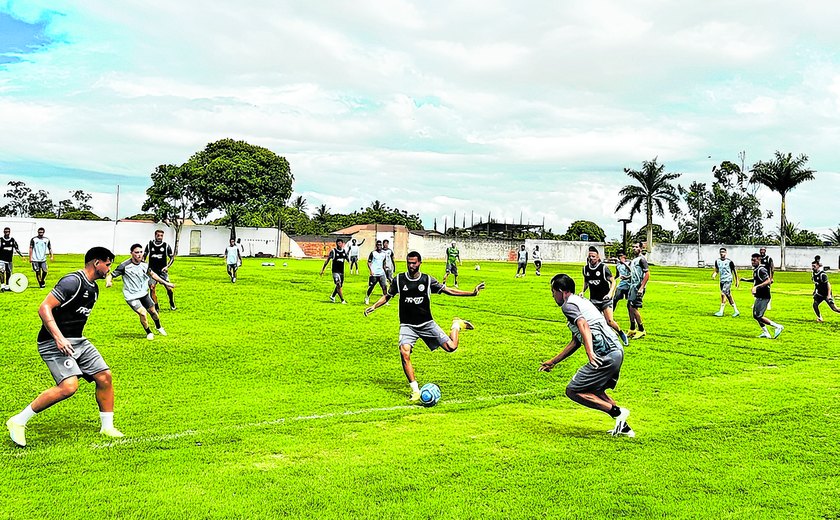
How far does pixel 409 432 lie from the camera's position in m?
8.76

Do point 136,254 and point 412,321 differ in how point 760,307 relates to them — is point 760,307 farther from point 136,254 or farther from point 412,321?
point 136,254

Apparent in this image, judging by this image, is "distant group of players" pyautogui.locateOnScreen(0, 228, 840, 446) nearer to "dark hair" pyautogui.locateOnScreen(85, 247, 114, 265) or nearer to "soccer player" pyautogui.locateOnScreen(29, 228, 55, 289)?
"dark hair" pyautogui.locateOnScreen(85, 247, 114, 265)

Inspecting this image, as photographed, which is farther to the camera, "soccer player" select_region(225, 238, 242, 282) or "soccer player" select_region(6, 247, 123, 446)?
"soccer player" select_region(225, 238, 242, 282)

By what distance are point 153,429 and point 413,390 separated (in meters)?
3.73

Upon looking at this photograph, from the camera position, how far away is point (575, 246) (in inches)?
3472

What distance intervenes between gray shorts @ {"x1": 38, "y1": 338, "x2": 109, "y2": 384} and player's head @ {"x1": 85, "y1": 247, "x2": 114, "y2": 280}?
817mm

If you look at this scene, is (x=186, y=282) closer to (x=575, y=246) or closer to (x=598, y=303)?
(x=598, y=303)

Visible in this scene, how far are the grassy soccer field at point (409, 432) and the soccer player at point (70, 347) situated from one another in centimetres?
36

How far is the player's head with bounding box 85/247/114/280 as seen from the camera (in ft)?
26.2

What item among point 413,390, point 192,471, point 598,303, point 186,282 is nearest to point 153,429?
point 192,471

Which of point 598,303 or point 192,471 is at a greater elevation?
point 598,303

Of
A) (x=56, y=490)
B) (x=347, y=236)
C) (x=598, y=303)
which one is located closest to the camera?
(x=56, y=490)

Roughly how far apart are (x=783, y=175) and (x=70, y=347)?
7025 cm

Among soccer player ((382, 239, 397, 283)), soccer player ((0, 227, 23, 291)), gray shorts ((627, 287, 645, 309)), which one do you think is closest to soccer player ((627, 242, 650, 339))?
gray shorts ((627, 287, 645, 309))
